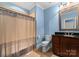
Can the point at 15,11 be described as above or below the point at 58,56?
above

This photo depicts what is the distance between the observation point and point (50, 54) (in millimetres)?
1735

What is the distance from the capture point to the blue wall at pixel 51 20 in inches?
69.3

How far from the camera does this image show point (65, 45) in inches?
67.7

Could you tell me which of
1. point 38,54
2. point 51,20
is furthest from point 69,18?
point 38,54

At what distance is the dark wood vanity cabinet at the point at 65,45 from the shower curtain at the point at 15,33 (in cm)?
45

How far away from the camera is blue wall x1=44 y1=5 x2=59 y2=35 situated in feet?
5.77

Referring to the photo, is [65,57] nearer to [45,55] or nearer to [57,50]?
[57,50]

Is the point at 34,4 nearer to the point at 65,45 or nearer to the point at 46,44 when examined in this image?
the point at 46,44

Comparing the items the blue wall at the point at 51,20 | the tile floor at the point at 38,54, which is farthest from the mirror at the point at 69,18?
the tile floor at the point at 38,54

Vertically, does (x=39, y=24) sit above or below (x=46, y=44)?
above

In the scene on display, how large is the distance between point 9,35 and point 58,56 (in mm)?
991

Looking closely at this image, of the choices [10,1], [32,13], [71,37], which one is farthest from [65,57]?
[10,1]

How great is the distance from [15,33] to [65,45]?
3.16ft

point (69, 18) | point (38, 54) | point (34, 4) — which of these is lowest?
point (38, 54)
